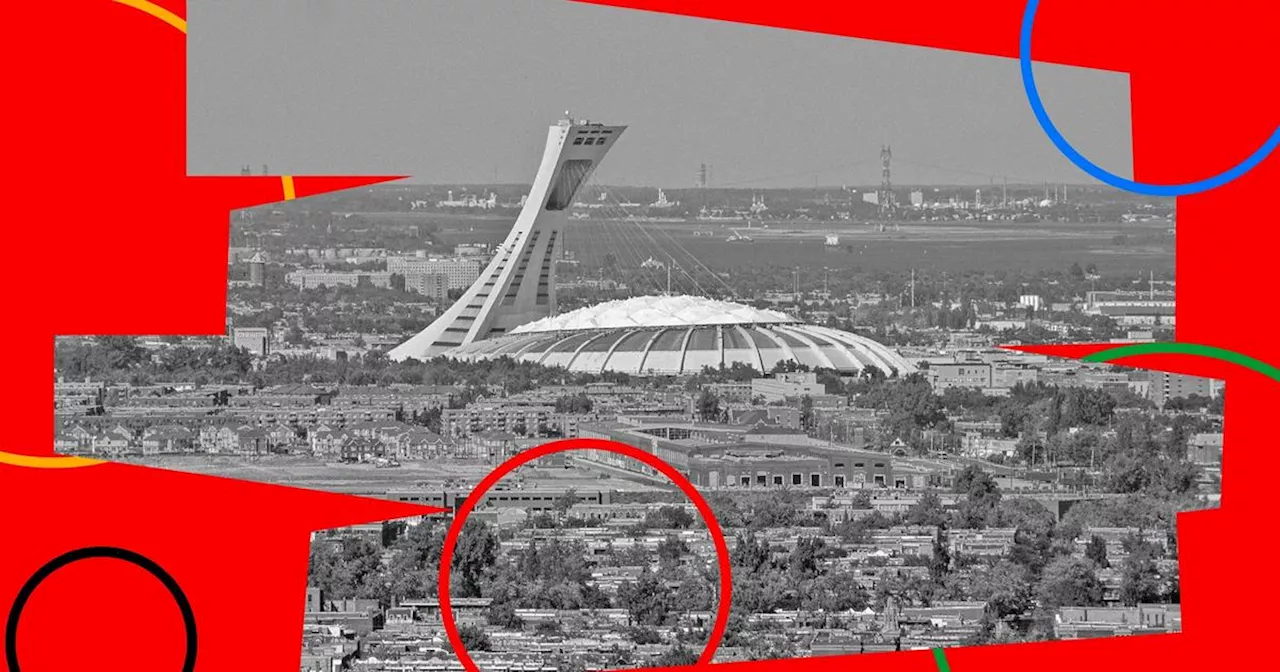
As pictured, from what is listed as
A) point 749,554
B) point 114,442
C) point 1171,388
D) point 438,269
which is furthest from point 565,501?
point 438,269

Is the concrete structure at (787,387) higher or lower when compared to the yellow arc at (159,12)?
lower

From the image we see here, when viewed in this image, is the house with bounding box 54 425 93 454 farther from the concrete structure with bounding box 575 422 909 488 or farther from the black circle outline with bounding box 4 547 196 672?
the black circle outline with bounding box 4 547 196 672

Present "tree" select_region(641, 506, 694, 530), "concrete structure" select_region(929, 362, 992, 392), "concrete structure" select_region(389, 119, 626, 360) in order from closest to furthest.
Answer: "tree" select_region(641, 506, 694, 530) < "concrete structure" select_region(929, 362, 992, 392) < "concrete structure" select_region(389, 119, 626, 360)

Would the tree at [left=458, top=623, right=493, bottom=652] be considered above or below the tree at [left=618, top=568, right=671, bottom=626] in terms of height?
below

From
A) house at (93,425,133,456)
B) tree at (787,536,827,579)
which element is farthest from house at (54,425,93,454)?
tree at (787,536,827,579)

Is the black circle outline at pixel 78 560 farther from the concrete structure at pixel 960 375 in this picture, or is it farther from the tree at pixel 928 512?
the concrete structure at pixel 960 375

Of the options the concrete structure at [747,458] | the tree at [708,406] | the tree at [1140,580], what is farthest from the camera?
the tree at [708,406]

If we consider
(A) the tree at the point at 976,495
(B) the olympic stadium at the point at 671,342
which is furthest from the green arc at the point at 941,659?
(B) the olympic stadium at the point at 671,342
